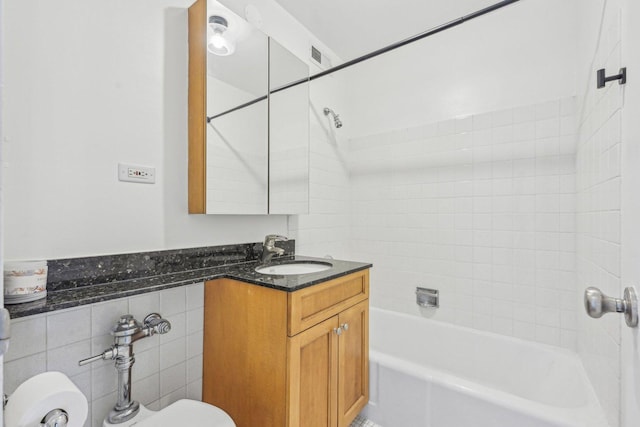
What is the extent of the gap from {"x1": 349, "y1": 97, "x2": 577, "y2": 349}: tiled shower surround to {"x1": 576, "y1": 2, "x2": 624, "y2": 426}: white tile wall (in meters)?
0.21

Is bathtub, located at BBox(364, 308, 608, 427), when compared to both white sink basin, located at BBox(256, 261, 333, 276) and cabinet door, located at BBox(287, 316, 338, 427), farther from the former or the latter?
white sink basin, located at BBox(256, 261, 333, 276)

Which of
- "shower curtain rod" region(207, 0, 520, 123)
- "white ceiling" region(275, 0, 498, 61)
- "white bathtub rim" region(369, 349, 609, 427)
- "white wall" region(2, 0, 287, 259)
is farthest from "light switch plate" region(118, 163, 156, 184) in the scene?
"white bathtub rim" region(369, 349, 609, 427)

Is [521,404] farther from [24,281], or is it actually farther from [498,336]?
[24,281]

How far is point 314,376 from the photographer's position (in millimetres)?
1317

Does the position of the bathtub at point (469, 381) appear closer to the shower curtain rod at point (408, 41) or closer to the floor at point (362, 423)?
the floor at point (362, 423)

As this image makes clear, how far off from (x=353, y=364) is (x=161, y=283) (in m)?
1.03

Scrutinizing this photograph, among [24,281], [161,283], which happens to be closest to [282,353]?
[161,283]

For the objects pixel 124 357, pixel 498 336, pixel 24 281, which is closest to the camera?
pixel 24 281

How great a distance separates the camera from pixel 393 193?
246 centimetres

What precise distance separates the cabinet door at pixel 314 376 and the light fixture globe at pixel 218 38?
4.49 ft

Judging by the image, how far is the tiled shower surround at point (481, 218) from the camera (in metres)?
1.83

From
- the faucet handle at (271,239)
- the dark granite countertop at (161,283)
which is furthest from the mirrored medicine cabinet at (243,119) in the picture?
the dark granite countertop at (161,283)

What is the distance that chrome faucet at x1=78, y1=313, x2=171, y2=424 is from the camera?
1.10 metres

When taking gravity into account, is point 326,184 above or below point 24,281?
above
